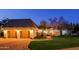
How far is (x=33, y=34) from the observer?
3846 mm

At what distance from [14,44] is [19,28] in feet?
0.79

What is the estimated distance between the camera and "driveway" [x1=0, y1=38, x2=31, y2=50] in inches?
150

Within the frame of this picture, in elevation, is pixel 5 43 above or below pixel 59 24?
below

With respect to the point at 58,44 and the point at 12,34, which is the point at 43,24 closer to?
the point at 58,44

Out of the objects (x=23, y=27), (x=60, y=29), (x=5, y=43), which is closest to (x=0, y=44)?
(x=5, y=43)

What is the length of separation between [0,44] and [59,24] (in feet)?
2.91

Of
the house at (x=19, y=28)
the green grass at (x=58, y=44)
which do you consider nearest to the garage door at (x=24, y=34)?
the house at (x=19, y=28)

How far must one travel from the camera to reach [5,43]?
3.82 metres

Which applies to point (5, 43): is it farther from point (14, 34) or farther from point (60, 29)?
point (60, 29)

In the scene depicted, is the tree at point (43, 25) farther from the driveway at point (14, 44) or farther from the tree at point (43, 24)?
the driveway at point (14, 44)

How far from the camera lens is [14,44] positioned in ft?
12.6

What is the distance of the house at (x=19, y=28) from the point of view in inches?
150

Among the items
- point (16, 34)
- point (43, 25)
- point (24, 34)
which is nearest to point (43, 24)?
point (43, 25)
